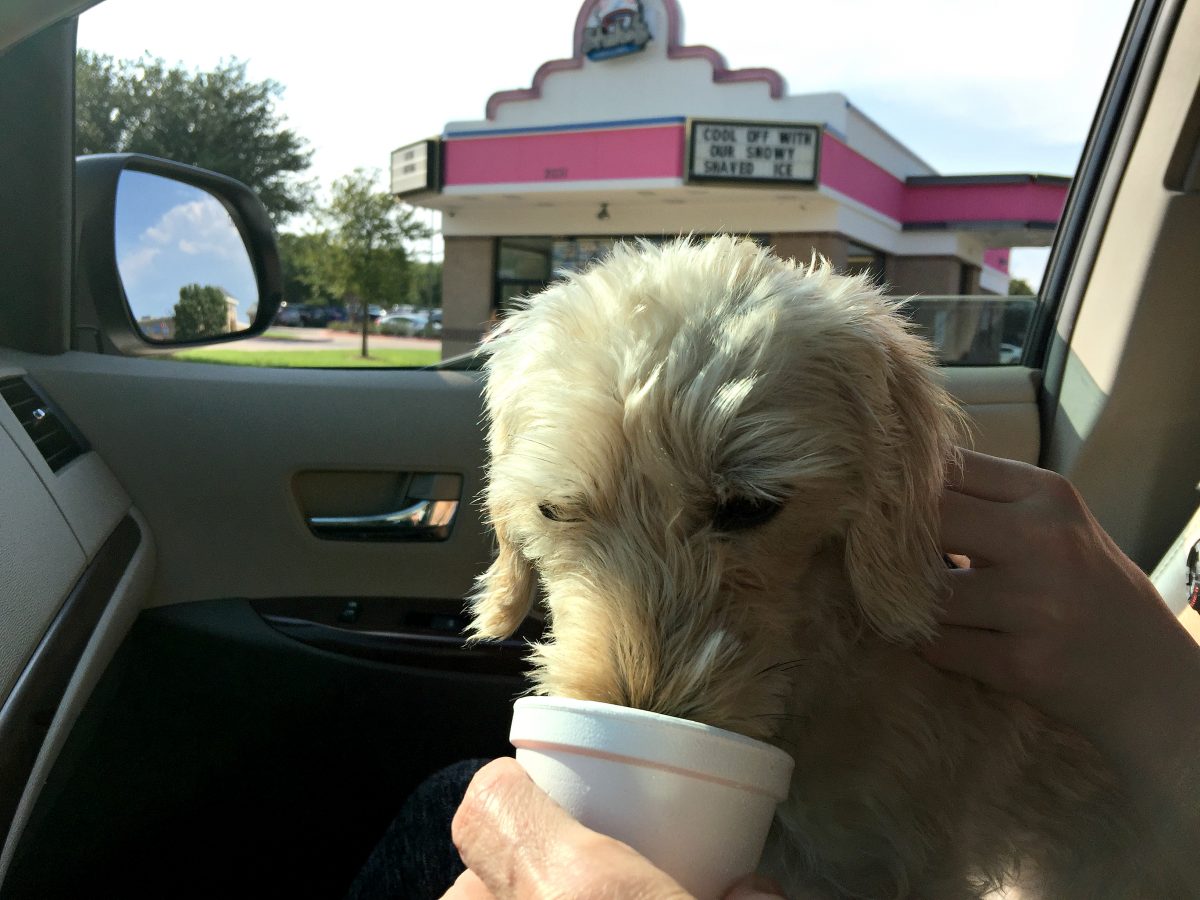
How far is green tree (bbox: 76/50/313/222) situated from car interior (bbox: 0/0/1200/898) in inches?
19.0

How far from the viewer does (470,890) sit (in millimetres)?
1184

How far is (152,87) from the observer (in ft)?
12.7

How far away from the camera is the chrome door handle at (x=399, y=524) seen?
3.33 metres

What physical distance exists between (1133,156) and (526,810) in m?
3.12

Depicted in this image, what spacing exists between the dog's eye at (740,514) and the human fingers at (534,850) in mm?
485

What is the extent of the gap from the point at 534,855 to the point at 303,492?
249 cm

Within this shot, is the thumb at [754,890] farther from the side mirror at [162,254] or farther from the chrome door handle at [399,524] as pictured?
the side mirror at [162,254]

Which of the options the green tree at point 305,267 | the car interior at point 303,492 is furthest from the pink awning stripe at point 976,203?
the green tree at point 305,267

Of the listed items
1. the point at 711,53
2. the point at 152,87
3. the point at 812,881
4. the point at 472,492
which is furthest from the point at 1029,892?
the point at 711,53

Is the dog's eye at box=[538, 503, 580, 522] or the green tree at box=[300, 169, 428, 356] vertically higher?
the green tree at box=[300, 169, 428, 356]

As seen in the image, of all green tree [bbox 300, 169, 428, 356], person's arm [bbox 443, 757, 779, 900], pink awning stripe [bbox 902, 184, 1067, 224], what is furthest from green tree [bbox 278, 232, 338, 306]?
person's arm [bbox 443, 757, 779, 900]

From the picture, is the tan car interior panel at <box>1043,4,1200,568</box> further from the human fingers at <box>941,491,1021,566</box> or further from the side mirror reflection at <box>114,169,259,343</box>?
the side mirror reflection at <box>114,169,259,343</box>

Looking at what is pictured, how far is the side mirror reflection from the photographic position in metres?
3.31

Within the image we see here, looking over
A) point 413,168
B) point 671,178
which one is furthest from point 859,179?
point 413,168
